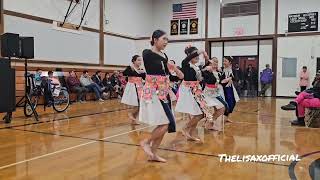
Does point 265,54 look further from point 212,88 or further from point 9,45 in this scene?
point 9,45

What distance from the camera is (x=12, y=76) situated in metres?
6.26

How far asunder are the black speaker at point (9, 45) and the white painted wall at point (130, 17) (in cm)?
834

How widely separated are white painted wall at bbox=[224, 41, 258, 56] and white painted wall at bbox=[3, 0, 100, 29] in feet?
21.1

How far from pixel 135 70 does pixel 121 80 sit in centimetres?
765

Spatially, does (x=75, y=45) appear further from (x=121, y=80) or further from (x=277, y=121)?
(x=277, y=121)

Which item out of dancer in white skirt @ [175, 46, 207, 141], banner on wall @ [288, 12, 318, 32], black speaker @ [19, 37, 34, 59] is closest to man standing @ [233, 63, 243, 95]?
banner on wall @ [288, 12, 318, 32]

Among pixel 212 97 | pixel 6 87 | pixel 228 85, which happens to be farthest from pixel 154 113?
pixel 6 87

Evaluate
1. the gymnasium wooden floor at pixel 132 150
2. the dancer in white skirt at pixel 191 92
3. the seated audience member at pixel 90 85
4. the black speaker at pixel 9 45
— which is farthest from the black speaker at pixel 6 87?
the seated audience member at pixel 90 85

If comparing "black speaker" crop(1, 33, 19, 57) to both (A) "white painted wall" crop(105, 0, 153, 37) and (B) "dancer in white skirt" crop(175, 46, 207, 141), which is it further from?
(A) "white painted wall" crop(105, 0, 153, 37)

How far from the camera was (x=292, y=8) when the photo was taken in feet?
48.4

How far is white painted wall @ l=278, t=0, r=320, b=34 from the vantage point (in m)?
14.3

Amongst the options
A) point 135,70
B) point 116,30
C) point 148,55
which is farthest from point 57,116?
point 116,30

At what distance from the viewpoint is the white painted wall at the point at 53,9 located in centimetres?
1077

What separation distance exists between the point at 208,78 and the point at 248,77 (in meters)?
10.2
